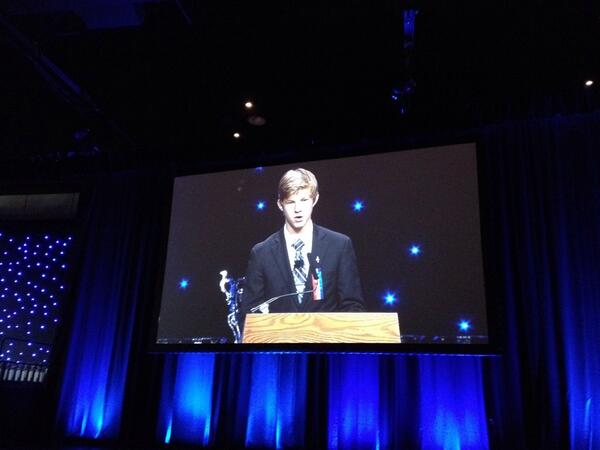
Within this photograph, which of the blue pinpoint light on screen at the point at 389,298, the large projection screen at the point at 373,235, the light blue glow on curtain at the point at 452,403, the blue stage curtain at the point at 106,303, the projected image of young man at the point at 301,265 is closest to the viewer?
the light blue glow on curtain at the point at 452,403

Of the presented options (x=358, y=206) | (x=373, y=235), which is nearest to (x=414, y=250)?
(x=373, y=235)

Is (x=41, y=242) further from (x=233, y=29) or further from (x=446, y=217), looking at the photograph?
(x=446, y=217)

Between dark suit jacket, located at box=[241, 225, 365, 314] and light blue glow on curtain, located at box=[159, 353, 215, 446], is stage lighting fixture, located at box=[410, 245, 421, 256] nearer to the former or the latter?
dark suit jacket, located at box=[241, 225, 365, 314]

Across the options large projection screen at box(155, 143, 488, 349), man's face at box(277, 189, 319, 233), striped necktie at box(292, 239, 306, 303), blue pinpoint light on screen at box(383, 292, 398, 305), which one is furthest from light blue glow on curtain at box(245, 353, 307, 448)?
man's face at box(277, 189, 319, 233)

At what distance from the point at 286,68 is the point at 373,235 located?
1.51 meters

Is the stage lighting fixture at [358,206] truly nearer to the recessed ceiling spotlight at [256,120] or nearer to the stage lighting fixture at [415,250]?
the stage lighting fixture at [415,250]

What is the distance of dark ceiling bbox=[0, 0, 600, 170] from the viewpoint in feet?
11.4

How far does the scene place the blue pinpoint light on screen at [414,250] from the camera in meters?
3.91

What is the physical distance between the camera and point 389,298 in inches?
153

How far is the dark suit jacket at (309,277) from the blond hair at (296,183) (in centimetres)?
34

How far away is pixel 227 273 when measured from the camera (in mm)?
4391

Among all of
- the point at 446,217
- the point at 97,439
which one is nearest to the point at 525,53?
the point at 446,217

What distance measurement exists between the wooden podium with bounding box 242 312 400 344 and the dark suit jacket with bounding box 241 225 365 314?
0.21 ft

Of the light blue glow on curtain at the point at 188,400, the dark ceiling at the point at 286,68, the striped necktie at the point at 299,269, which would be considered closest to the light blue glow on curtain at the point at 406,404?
the striped necktie at the point at 299,269
